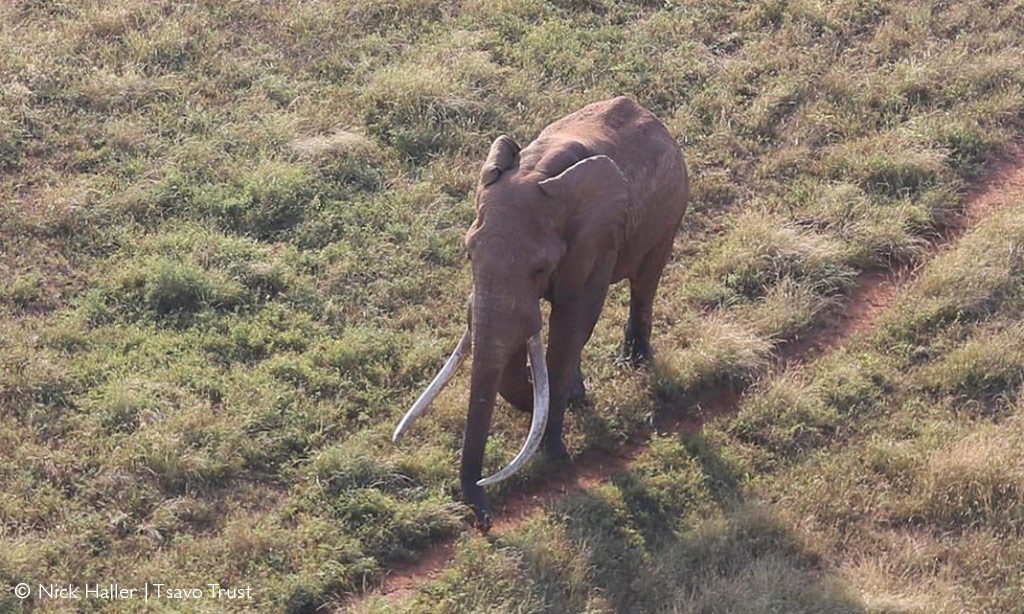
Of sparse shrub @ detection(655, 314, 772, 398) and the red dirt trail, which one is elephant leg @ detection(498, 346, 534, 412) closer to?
the red dirt trail

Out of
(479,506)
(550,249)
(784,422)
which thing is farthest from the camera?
(784,422)

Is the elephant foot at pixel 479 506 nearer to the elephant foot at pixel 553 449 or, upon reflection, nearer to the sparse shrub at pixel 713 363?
the elephant foot at pixel 553 449

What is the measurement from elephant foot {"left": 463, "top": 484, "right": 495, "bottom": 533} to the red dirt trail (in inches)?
8.0

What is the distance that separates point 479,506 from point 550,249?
187 centimetres

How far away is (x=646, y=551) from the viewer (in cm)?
973

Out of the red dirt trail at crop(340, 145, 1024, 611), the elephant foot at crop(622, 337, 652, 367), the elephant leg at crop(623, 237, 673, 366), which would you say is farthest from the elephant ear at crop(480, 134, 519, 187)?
the elephant foot at crop(622, 337, 652, 367)

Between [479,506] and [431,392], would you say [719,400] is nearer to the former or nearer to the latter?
[479,506]

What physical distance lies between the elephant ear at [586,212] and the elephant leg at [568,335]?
5.3 inches

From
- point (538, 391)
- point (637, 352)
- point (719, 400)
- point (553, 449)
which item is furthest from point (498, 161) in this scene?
point (719, 400)

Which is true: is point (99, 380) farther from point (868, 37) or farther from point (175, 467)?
point (868, 37)

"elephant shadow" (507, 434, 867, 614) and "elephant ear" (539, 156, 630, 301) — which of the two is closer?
"elephant shadow" (507, 434, 867, 614)

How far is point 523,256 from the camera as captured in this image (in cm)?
916

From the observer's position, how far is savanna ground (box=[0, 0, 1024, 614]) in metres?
9.57

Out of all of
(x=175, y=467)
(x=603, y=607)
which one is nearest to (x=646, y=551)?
(x=603, y=607)
